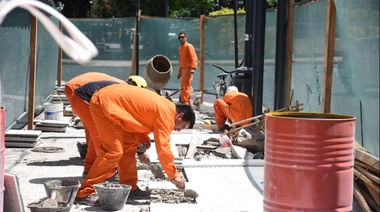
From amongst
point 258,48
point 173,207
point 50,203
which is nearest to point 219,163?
point 173,207

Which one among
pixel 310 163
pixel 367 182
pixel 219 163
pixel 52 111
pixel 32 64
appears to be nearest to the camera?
pixel 310 163

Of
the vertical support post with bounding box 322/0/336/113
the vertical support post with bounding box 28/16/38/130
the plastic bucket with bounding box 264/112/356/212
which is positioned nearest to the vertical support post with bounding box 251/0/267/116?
the vertical support post with bounding box 322/0/336/113

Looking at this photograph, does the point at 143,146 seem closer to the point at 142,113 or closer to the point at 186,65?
the point at 142,113

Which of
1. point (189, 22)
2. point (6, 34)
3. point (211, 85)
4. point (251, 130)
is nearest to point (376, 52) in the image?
point (251, 130)

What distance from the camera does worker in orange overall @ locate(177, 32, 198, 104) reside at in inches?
699

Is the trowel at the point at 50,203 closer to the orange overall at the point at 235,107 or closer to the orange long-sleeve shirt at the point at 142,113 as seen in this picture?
the orange long-sleeve shirt at the point at 142,113

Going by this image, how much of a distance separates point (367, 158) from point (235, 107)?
18.7 ft

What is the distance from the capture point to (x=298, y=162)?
197 inches

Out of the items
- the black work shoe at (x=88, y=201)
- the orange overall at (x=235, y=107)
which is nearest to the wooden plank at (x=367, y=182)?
the black work shoe at (x=88, y=201)

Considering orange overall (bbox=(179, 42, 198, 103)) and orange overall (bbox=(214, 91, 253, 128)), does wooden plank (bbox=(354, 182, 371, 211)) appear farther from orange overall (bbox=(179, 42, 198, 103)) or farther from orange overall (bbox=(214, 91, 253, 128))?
orange overall (bbox=(179, 42, 198, 103))

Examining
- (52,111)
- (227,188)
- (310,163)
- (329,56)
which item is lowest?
(227,188)

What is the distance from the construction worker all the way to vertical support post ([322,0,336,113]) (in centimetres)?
254

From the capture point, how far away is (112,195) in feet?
22.6

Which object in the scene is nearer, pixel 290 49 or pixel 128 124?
pixel 128 124
